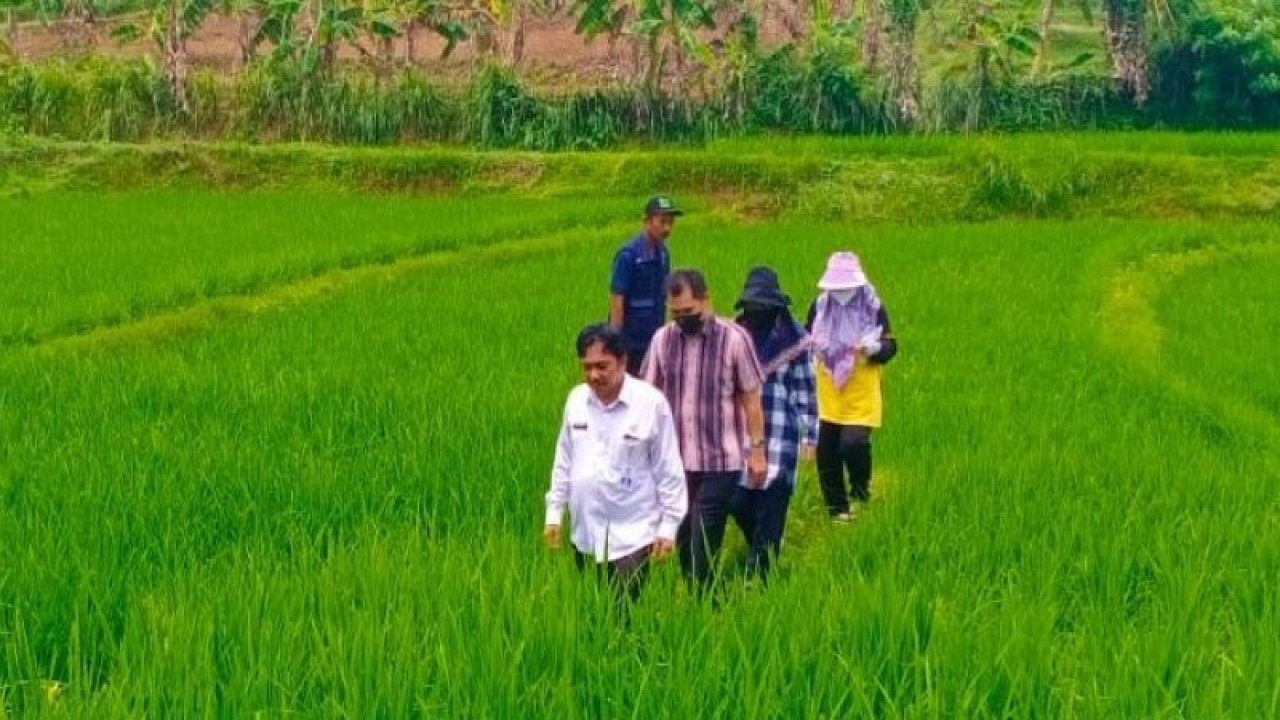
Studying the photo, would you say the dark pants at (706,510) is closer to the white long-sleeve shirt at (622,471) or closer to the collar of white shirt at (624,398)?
the white long-sleeve shirt at (622,471)

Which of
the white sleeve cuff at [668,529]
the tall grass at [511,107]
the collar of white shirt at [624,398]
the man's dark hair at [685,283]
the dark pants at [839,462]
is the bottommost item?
the dark pants at [839,462]

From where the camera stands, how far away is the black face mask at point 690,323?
426 cm

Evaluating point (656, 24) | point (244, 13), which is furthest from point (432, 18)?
point (656, 24)

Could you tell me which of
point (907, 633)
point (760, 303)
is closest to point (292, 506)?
point (760, 303)

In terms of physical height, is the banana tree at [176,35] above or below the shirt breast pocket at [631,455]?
above

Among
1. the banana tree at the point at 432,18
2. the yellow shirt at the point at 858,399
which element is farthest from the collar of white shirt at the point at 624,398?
the banana tree at the point at 432,18

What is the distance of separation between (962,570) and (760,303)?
3.60 ft

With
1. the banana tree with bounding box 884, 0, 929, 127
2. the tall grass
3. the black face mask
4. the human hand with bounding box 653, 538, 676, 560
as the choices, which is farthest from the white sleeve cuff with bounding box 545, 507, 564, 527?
the banana tree with bounding box 884, 0, 929, 127

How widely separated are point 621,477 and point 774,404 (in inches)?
39.0

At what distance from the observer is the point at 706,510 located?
4406 mm

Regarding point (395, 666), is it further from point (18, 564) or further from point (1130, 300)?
point (1130, 300)

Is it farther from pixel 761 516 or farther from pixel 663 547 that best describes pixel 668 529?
pixel 761 516

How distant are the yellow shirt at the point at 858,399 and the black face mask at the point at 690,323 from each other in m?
1.48

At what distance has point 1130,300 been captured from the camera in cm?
1105
